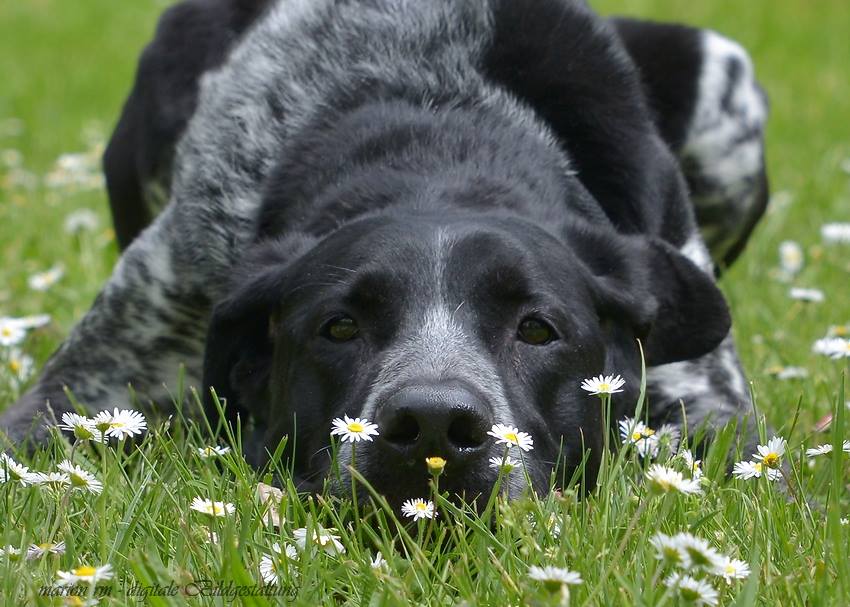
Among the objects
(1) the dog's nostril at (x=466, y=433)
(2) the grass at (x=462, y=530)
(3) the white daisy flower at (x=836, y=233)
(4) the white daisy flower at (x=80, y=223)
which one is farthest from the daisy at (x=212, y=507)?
(3) the white daisy flower at (x=836, y=233)

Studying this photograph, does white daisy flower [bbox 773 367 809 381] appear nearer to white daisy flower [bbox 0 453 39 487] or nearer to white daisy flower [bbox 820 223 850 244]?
white daisy flower [bbox 820 223 850 244]

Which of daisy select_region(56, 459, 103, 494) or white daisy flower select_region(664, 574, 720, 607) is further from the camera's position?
daisy select_region(56, 459, 103, 494)

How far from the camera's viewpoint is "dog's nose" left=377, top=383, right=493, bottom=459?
2.41 metres

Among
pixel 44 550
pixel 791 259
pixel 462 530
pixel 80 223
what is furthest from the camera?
pixel 80 223

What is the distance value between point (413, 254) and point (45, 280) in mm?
2293

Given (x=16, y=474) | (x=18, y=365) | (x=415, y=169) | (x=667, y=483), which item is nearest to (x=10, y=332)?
(x=18, y=365)

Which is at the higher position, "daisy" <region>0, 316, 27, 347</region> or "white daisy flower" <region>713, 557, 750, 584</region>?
"white daisy flower" <region>713, 557, 750, 584</region>

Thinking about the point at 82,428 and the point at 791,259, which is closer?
the point at 82,428

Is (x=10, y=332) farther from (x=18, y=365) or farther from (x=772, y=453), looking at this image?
(x=772, y=453)

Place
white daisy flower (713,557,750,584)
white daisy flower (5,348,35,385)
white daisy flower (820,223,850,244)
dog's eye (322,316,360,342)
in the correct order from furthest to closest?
white daisy flower (820,223,850,244) < white daisy flower (5,348,35,385) < dog's eye (322,316,360,342) < white daisy flower (713,557,750,584)

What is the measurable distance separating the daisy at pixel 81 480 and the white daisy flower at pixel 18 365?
1567 millimetres

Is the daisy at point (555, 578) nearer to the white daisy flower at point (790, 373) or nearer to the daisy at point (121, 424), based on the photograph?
the daisy at point (121, 424)

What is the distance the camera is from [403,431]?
8.08ft

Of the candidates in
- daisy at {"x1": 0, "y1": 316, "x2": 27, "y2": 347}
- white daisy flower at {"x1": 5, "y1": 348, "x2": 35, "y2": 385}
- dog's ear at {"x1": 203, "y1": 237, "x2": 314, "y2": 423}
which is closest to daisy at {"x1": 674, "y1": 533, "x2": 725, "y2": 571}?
dog's ear at {"x1": 203, "y1": 237, "x2": 314, "y2": 423}
